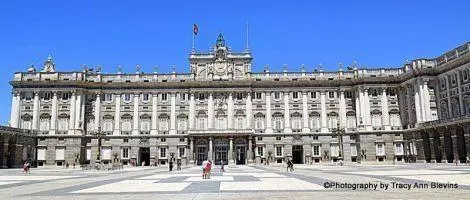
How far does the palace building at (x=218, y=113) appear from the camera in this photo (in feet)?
254

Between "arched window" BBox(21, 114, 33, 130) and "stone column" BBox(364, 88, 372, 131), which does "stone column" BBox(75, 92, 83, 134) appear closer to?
"arched window" BBox(21, 114, 33, 130)

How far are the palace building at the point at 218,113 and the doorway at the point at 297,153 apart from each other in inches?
7.9

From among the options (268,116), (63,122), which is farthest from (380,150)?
(63,122)

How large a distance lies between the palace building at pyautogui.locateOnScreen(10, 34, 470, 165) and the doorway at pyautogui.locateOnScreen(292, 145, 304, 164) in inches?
7.9

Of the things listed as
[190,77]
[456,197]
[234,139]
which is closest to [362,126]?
[234,139]

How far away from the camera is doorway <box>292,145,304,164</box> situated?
262 ft

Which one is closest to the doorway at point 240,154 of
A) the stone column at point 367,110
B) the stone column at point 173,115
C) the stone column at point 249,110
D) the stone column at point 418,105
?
the stone column at point 249,110

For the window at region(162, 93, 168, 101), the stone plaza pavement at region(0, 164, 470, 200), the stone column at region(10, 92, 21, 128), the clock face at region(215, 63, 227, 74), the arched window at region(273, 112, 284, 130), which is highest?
the clock face at region(215, 63, 227, 74)

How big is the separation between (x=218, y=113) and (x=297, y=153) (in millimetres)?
16249

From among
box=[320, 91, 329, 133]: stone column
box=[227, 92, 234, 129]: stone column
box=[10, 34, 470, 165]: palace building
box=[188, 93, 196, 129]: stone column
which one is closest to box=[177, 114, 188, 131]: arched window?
box=[10, 34, 470, 165]: palace building

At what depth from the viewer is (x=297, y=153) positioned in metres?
80.6

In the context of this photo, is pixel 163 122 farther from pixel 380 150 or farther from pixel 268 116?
pixel 380 150

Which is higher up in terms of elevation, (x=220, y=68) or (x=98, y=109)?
(x=220, y=68)

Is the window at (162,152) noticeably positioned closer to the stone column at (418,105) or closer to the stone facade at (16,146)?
the stone facade at (16,146)
